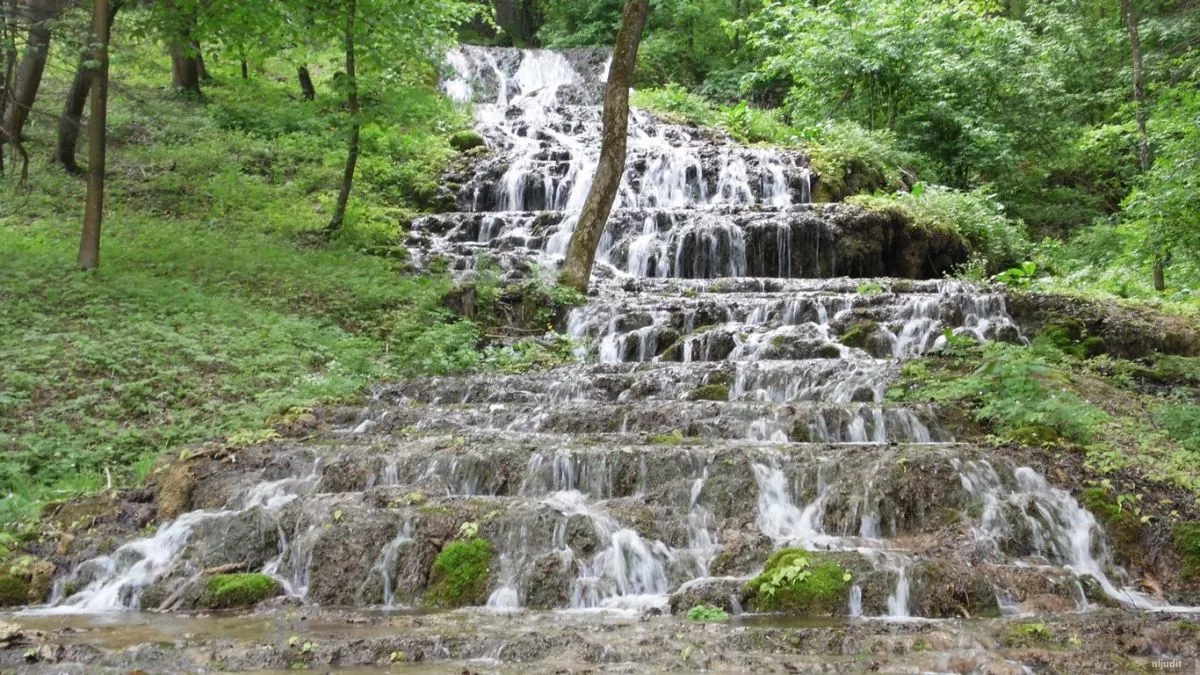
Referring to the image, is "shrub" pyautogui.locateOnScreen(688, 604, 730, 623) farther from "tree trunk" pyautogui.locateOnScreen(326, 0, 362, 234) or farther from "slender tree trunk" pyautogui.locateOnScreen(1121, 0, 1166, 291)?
"slender tree trunk" pyautogui.locateOnScreen(1121, 0, 1166, 291)

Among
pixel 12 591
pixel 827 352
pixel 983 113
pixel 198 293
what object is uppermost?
pixel 983 113

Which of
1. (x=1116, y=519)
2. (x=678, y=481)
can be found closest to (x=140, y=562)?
(x=678, y=481)

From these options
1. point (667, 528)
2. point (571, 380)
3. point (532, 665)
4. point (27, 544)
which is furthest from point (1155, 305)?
point (27, 544)

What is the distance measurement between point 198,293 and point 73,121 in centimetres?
414

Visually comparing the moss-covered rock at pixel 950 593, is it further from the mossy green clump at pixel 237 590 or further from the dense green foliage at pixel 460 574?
the mossy green clump at pixel 237 590

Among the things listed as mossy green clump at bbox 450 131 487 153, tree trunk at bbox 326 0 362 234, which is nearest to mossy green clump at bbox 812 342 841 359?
tree trunk at bbox 326 0 362 234

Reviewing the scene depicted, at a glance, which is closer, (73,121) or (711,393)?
(711,393)

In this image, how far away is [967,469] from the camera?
21.8 feet

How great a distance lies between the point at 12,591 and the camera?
5.87 meters

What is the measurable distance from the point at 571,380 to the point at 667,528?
12.9 feet

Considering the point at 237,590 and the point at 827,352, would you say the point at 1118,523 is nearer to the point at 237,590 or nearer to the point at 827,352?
the point at 827,352

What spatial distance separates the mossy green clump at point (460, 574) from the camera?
5.77 metres

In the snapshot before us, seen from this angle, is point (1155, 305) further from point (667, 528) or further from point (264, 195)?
point (264, 195)

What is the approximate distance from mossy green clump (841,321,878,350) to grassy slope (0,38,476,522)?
4869 mm
